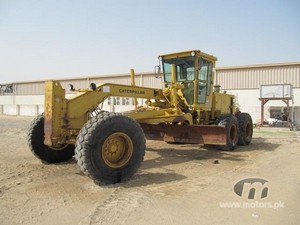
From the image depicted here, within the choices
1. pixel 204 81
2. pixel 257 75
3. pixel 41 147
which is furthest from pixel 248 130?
pixel 257 75

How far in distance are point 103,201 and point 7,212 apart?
1.29m

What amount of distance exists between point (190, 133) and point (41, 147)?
158 inches

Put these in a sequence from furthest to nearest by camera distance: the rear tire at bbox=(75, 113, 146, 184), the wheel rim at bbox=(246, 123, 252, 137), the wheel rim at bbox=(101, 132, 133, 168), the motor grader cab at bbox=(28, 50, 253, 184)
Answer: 1. the wheel rim at bbox=(246, 123, 252, 137)
2. the wheel rim at bbox=(101, 132, 133, 168)
3. the motor grader cab at bbox=(28, 50, 253, 184)
4. the rear tire at bbox=(75, 113, 146, 184)

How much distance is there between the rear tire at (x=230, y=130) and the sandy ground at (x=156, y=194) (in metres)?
1.34

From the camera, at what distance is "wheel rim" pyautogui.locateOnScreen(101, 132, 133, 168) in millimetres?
5754

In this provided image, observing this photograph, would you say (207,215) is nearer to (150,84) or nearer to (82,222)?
(82,222)

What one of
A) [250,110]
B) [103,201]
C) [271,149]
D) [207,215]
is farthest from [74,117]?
[250,110]

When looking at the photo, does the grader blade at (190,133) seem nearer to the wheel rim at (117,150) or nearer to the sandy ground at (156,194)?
the sandy ground at (156,194)

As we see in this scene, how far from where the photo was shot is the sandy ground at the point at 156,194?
4.05 metres

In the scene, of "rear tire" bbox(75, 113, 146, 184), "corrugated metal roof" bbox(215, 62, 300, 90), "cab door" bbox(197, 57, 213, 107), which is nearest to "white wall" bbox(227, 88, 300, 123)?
"corrugated metal roof" bbox(215, 62, 300, 90)

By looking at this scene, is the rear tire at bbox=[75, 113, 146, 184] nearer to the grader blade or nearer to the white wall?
the grader blade

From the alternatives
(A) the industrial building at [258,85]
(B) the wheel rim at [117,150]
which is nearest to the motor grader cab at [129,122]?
(B) the wheel rim at [117,150]

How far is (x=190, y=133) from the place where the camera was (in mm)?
9016

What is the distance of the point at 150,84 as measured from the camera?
30531mm
